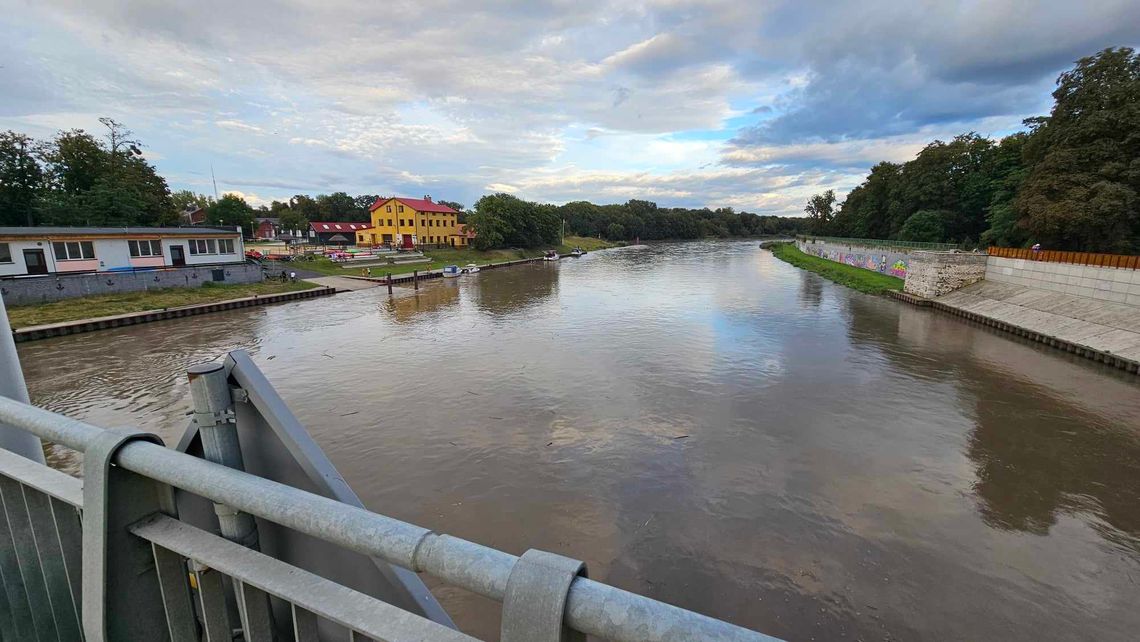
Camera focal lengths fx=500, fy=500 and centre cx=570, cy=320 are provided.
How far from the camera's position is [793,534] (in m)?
8.59

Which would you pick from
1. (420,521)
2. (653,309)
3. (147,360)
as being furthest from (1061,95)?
(147,360)

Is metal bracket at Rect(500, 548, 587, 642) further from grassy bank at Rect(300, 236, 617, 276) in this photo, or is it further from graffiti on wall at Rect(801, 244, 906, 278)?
grassy bank at Rect(300, 236, 617, 276)

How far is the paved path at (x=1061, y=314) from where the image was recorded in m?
19.2

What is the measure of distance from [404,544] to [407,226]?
2889 inches

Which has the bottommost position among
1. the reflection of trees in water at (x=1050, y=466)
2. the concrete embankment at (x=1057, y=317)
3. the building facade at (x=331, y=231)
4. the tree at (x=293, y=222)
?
the reflection of trees in water at (x=1050, y=466)

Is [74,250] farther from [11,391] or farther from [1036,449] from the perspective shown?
[1036,449]

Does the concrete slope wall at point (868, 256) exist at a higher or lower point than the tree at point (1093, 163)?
lower

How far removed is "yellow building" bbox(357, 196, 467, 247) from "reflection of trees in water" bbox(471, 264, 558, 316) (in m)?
20.0

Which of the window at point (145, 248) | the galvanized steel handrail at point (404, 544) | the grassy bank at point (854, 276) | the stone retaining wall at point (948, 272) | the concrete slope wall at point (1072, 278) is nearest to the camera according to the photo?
the galvanized steel handrail at point (404, 544)

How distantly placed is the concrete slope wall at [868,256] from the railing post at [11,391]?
41.9 meters

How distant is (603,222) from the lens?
121 m

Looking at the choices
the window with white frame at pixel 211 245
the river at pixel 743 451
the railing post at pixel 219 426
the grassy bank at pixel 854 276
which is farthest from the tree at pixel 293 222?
the railing post at pixel 219 426

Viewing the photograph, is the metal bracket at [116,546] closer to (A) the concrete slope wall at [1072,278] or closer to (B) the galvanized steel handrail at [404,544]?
(B) the galvanized steel handrail at [404,544]

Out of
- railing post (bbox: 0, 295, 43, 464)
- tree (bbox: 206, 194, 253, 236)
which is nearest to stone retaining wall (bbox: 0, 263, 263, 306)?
railing post (bbox: 0, 295, 43, 464)
